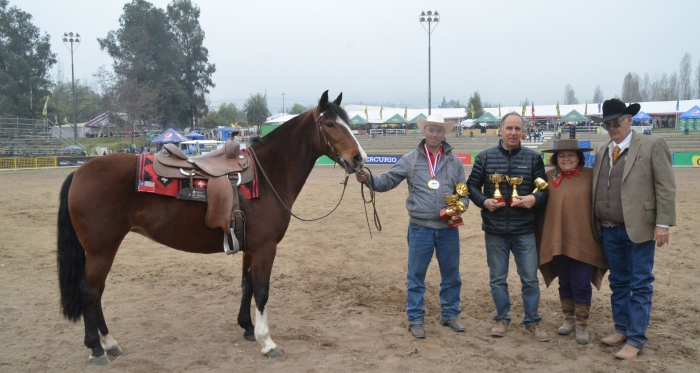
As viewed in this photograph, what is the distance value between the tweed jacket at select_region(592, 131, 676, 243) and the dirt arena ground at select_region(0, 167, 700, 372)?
1080 mm

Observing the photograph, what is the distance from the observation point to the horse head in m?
3.95

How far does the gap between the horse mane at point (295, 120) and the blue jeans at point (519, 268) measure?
1.75m

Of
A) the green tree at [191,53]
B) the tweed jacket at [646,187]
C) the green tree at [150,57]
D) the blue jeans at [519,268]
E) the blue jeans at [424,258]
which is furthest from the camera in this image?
the green tree at [191,53]

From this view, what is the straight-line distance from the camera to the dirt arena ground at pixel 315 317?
3.79 m

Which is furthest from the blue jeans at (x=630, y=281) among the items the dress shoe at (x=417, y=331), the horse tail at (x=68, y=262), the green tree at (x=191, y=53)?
the green tree at (x=191, y=53)

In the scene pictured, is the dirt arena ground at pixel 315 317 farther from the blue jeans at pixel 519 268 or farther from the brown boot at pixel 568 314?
the blue jeans at pixel 519 268

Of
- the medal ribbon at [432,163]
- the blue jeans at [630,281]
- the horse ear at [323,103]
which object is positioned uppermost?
the horse ear at [323,103]

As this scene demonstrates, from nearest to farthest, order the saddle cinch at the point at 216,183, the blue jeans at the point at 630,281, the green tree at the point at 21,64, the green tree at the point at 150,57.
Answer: the blue jeans at the point at 630,281 → the saddle cinch at the point at 216,183 → the green tree at the point at 21,64 → the green tree at the point at 150,57

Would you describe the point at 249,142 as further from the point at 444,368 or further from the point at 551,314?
the point at 551,314

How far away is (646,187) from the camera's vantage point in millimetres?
A: 3756

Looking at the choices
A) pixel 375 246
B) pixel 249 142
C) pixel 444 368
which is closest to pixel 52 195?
pixel 375 246

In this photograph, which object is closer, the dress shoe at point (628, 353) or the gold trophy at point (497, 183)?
the dress shoe at point (628, 353)

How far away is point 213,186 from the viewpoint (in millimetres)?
3906

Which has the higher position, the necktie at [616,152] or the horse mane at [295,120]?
the horse mane at [295,120]
